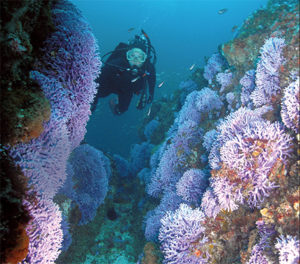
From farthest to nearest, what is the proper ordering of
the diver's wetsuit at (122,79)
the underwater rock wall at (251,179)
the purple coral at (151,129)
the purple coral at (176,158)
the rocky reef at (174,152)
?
the purple coral at (151,129)
the diver's wetsuit at (122,79)
the purple coral at (176,158)
the underwater rock wall at (251,179)
the rocky reef at (174,152)

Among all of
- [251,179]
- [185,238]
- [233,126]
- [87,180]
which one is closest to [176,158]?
[233,126]

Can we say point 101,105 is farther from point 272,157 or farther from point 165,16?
point 165,16

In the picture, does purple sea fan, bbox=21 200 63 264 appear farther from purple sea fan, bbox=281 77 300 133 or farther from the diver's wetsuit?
the diver's wetsuit

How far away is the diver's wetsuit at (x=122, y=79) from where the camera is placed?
586 cm

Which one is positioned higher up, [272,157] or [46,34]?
[46,34]

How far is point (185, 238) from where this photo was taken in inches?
90.9

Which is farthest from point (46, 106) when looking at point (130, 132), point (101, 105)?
point (101, 105)

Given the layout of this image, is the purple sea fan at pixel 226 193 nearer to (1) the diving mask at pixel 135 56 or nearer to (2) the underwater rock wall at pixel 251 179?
(2) the underwater rock wall at pixel 251 179

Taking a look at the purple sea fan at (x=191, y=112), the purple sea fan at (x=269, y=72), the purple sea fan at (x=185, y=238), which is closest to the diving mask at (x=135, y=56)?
the purple sea fan at (x=191, y=112)

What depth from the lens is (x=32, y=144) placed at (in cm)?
188

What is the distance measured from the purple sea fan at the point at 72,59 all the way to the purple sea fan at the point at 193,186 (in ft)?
5.57

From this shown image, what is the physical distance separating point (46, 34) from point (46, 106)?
810 mm

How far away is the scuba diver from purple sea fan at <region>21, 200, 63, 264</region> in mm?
4049

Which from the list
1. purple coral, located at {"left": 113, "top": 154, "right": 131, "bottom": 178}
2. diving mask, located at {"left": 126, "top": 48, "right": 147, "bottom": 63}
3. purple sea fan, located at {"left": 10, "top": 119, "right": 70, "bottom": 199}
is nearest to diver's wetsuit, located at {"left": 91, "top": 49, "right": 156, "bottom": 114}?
diving mask, located at {"left": 126, "top": 48, "right": 147, "bottom": 63}
